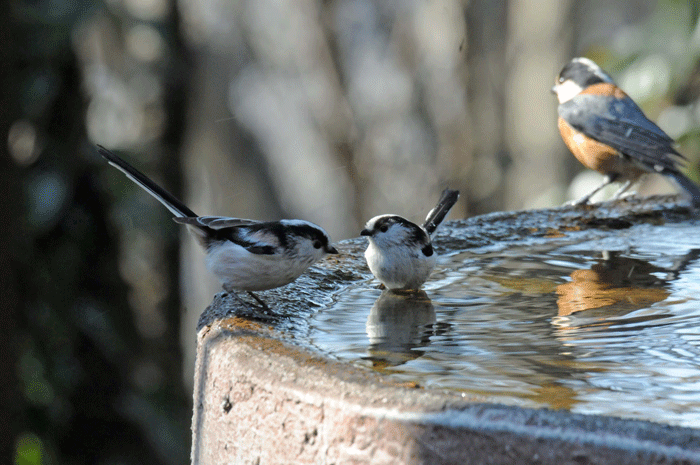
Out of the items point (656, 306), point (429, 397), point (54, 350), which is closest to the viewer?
point (429, 397)

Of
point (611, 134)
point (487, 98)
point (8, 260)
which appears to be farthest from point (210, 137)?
point (8, 260)

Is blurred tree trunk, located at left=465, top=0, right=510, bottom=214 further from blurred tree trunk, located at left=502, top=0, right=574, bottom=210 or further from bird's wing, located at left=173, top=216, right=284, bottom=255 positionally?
bird's wing, located at left=173, top=216, right=284, bottom=255

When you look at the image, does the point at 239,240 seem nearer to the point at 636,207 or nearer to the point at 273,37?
the point at 636,207

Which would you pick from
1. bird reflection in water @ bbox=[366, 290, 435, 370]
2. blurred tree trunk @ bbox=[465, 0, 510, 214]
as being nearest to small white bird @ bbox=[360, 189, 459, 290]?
bird reflection in water @ bbox=[366, 290, 435, 370]

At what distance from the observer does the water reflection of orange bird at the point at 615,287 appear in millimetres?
2168

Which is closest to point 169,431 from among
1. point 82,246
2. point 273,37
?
point 82,246

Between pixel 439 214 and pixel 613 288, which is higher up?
pixel 439 214

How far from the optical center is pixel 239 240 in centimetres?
212

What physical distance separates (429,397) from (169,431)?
3.96m

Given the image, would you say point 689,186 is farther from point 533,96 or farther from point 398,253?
point 533,96

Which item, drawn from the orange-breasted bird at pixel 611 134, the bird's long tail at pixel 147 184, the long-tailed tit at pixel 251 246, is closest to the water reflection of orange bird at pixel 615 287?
the long-tailed tit at pixel 251 246

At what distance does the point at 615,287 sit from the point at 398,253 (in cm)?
69

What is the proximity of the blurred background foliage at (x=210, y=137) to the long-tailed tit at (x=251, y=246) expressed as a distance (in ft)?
5.18

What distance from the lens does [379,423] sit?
1186mm
